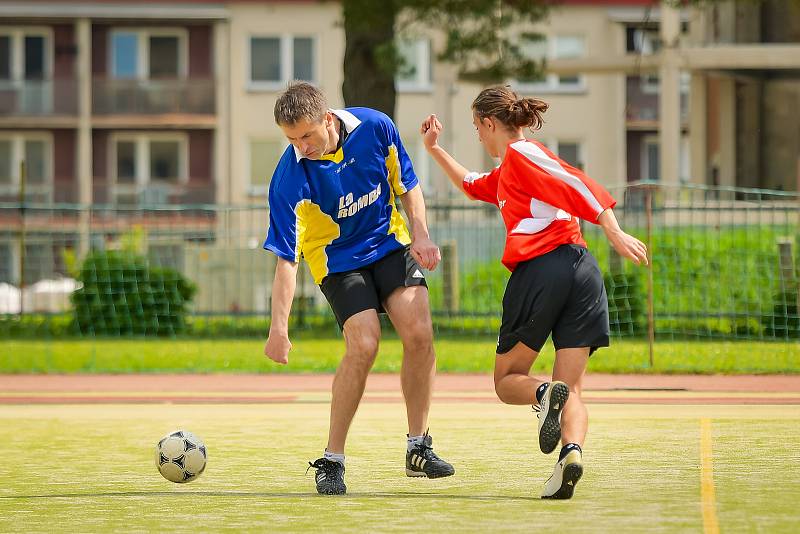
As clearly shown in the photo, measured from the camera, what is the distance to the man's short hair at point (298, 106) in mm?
7262

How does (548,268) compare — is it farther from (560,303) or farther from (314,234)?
(314,234)

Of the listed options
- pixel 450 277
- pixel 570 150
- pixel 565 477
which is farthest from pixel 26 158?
pixel 565 477

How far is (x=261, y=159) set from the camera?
44156 millimetres

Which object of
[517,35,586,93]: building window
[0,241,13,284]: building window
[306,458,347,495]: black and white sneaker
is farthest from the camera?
[517,35,586,93]: building window

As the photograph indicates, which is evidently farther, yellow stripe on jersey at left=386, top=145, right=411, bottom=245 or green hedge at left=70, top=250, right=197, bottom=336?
green hedge at left=70, top=250, right=197, bottom=336

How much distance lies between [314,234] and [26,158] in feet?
127

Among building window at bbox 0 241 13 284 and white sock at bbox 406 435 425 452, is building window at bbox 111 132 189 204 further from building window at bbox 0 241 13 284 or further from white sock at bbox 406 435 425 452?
white sock at bbox 406 435 425 452

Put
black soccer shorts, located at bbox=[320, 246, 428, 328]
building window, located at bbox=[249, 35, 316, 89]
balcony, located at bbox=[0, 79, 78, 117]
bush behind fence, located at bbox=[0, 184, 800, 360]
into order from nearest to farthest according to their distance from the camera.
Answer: black soccer shorts, located at bbox=[320, 246, 428, 328] → bush behind fence, located at bbox=[0, 184, 800, 360] → balcony, located at bbox=[0, 79, 78, 117] → building window, located at bbox=[249, 35, 316, 89]

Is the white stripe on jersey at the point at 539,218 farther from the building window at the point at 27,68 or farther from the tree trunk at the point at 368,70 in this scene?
the building window at the point at 27,68

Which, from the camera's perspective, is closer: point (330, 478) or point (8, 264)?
point (330, 478)

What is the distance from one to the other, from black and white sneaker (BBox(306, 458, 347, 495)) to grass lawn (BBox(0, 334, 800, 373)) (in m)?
8.20

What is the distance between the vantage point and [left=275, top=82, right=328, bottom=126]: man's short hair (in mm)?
7262

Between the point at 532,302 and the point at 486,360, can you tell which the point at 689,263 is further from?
the point at 532,302

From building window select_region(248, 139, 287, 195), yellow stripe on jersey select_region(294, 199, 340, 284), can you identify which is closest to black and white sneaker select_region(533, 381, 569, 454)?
yellow stripe on jersey select_region(294, 199, 340, 284)
